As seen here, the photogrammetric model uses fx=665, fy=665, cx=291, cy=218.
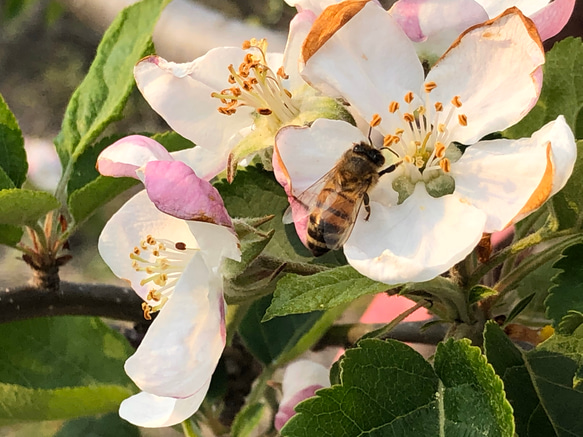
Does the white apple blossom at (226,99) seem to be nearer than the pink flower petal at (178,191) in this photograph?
No

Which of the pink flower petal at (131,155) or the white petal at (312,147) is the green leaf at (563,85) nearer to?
the white petal at (312,147)

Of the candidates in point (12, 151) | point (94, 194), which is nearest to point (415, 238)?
point (94, 194)

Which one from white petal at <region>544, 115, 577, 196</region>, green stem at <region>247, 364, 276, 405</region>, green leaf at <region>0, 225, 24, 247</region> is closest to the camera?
white petal at <region>544, 115, 577, 196</region>

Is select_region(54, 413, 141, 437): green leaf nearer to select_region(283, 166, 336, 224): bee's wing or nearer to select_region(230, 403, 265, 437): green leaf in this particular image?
select_region(230, 403, 265, 437): green leaf

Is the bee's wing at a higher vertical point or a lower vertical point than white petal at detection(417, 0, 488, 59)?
lower

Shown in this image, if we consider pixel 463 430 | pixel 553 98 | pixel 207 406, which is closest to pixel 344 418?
pixel 463 430

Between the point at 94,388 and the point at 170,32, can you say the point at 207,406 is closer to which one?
the point at 94,388

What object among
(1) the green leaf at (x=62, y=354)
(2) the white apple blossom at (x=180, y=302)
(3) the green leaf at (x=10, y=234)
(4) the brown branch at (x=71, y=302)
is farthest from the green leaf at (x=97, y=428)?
(2) the white apple blossom at (x=180, y=302)

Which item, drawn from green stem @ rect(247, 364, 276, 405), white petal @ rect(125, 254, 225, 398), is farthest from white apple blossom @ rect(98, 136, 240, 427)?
green stem @ rect(247, 364, 276, 405)
